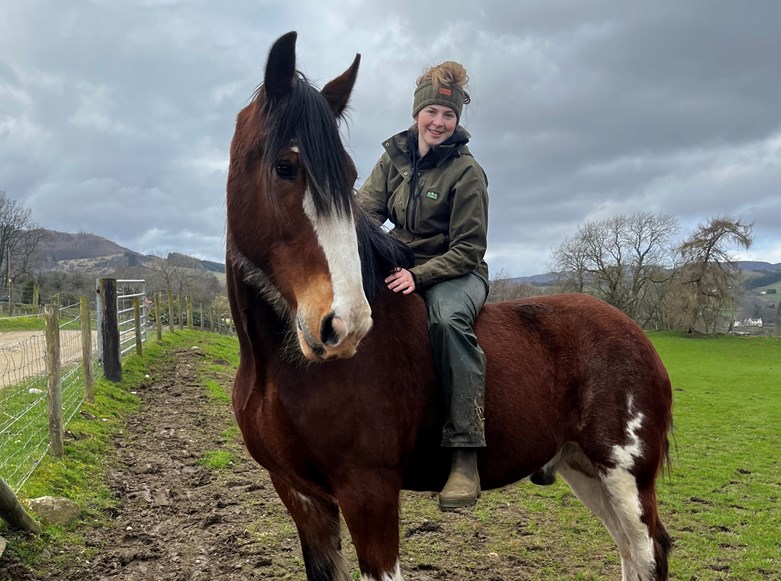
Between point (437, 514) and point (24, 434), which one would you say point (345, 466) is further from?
point (24, 434)

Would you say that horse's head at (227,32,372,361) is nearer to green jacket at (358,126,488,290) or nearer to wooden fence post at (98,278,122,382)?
green jacket at (358,126,488,290)

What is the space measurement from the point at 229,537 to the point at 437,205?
3.85 metres

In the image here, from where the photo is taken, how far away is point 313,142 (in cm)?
229

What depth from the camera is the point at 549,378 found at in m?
3.20

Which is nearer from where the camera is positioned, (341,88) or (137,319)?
(341,88)

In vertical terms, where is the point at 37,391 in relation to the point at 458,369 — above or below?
below

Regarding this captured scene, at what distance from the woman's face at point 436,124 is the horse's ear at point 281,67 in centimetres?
104

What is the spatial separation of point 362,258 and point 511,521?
15.1 ft

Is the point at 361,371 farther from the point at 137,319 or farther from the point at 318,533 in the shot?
the point at 137,319

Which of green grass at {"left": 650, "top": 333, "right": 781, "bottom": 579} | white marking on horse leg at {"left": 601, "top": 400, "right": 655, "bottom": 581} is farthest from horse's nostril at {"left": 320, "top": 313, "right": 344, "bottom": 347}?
green grass at {"left": 650, "top": 333, "right": 781, "bottom": 579}

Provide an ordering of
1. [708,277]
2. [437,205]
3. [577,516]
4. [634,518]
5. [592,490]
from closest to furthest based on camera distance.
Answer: [437,205], [634,518], [592,490], [577,516], [708,277]

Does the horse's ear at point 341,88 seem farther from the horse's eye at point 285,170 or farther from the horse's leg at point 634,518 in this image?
the horse's leg at point 634,518

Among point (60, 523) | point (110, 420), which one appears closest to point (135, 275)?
point (110, 420)

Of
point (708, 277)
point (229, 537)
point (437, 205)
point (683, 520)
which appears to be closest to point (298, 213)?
point (437, 205)
